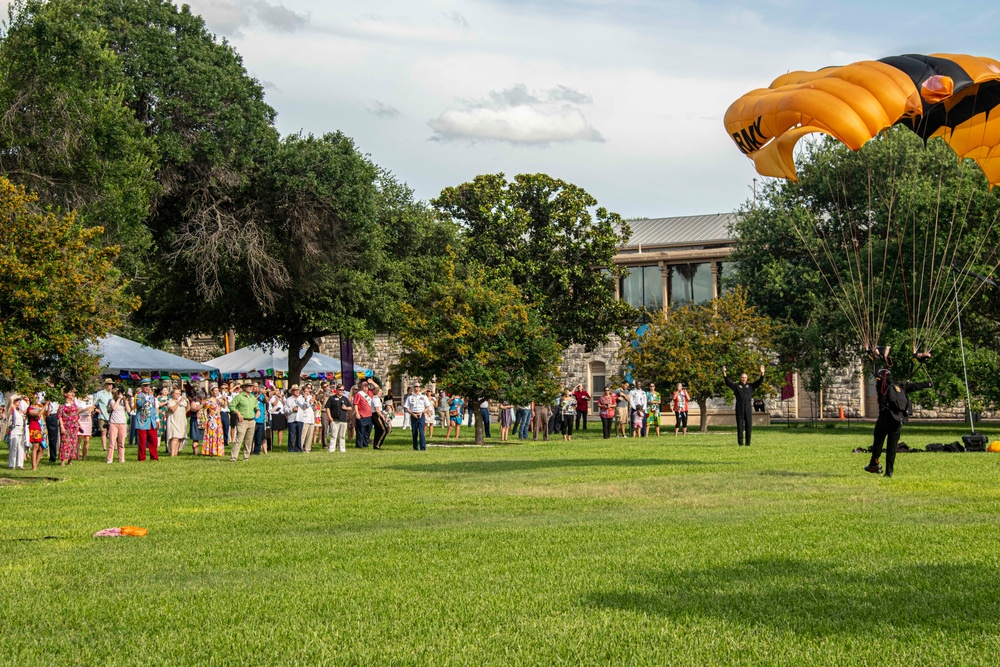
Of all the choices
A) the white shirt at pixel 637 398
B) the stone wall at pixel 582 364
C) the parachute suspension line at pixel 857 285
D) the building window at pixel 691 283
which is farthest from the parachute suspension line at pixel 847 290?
the stone wall at pixel 582 364

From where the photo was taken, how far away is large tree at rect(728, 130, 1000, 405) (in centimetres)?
3700

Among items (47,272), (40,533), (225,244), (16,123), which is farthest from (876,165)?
(40,533)

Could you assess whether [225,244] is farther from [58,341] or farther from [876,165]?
[876,165]

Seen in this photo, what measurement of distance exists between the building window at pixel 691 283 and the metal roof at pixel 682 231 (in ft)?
6.86

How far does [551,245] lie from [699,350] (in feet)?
41.2

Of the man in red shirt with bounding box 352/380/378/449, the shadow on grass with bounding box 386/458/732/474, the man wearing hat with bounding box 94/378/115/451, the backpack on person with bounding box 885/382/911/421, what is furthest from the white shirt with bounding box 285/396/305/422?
the backpack on person with bounding box 885/382/911/421

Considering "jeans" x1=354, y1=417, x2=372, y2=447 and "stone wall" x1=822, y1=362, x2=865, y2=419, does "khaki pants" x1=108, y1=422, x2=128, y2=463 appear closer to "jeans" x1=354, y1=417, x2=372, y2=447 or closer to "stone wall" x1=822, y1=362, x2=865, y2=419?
"jeans" x1=354, y1=417, x2=372, y2=447

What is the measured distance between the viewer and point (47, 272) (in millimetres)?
19797

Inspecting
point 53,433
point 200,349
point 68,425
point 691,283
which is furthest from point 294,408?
point 200,349

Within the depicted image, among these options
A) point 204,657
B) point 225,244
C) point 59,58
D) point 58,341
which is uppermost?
point 59,58

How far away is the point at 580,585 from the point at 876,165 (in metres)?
40.0

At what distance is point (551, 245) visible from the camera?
2067 inches

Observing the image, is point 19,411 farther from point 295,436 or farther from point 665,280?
point 665,280

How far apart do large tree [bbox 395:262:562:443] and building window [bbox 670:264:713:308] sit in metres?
30.5
